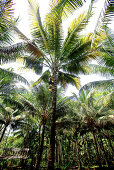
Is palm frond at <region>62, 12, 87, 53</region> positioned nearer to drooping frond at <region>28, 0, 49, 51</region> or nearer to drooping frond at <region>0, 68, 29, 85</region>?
drooping frond at <region>28, 0, 49, 51</region>

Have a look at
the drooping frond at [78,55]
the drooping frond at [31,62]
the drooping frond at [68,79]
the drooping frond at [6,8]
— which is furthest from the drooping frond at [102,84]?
the drooping frond at [6,8]

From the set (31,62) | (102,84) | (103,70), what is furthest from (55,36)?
(102,84)

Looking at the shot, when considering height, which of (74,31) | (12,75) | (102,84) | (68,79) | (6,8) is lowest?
(6,8)

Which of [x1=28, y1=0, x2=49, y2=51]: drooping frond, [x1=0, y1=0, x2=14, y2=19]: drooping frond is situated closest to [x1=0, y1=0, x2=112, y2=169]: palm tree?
[x1=28, y1=0, x2=49, y2=51]: drooping frond

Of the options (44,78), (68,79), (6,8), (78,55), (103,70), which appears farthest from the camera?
(44,78)

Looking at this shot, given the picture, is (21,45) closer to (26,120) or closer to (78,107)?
(78,107)

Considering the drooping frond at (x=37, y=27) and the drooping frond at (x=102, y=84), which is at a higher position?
the drooping frond at (x=37, y=27)

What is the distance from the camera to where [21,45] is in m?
4.63

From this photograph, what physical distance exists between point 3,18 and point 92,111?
35.3ft

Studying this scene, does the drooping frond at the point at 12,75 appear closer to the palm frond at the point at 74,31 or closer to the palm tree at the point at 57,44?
the palm tree at the point at 57,44

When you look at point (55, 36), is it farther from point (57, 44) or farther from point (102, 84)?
point (102, 84)

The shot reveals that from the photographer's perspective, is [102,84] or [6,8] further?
[102,84]

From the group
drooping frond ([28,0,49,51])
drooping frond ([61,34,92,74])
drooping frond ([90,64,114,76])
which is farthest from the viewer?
drooping frond ([90,64,114,76])

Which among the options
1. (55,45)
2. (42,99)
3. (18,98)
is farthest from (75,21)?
(18,98)
